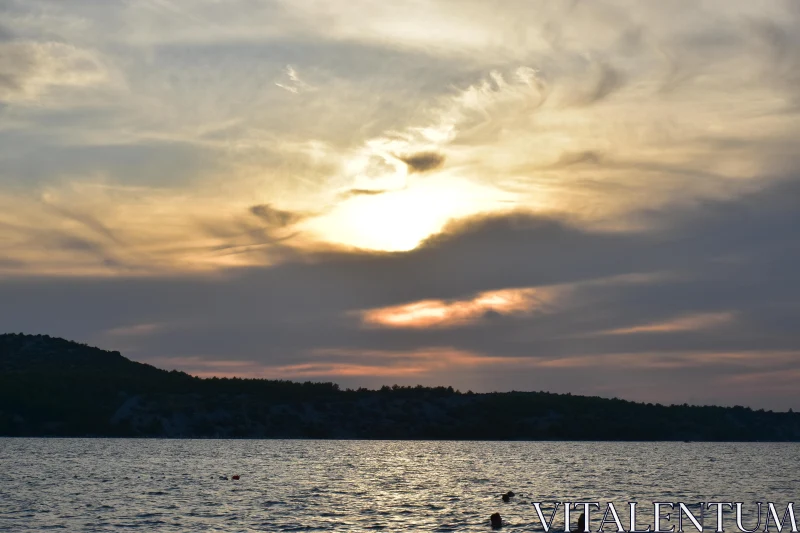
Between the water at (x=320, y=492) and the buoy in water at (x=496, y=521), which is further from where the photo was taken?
the water at (x=320, y=492)

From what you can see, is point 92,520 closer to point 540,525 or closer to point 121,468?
point 540,525

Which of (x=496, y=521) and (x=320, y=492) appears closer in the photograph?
(x=496, y=521)

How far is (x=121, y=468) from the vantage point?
164375 millimetres

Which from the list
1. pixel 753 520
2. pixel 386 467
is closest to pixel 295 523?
pixel 753 520

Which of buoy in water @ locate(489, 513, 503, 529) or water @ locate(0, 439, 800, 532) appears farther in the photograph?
water @ locate(0, 439, 800, 532)

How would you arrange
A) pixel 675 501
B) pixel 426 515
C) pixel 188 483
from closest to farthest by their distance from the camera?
pixel 426 515 < pixel 675 501 < pixel 188 483

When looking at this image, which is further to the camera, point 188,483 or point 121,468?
point 121,468

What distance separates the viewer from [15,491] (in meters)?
114

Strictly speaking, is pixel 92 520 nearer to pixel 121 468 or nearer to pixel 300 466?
pixel 121 468

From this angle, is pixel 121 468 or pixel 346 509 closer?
pixel 346 509

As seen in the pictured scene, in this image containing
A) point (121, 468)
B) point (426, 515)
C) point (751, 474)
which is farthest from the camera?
point (751, 474)

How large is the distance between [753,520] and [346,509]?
142 ft

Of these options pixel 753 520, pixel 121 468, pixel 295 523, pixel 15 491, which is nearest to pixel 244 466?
pixel 121 468

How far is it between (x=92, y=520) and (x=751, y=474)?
137 metres
